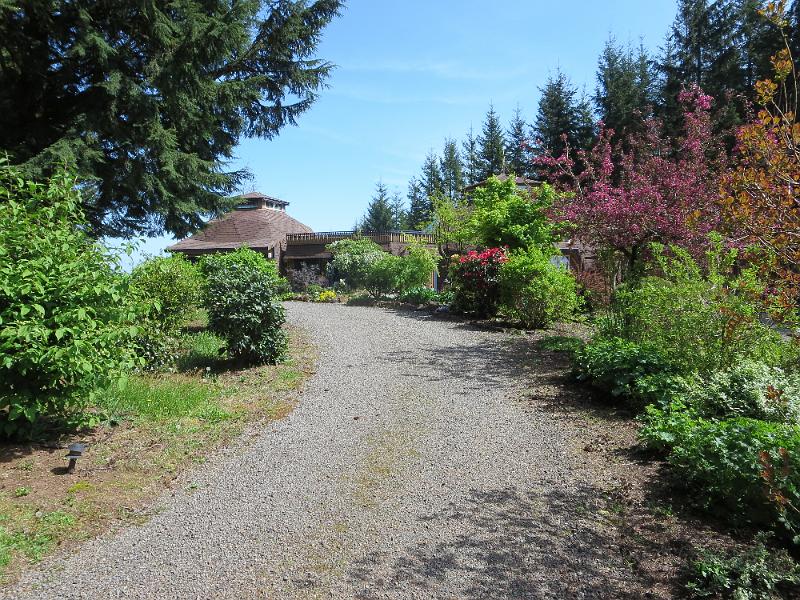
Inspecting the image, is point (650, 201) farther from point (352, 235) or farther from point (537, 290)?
point (352, 235)

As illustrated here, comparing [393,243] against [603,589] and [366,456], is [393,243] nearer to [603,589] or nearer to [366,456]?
[366,456]

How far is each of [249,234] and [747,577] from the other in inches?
1145

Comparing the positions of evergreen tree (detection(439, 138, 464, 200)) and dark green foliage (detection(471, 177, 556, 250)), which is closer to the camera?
dark green foliage (detection(471, 177, 556, 250))

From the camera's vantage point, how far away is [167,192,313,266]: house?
27922 millimetres

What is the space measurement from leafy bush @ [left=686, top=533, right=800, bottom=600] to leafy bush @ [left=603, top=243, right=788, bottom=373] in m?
2.60

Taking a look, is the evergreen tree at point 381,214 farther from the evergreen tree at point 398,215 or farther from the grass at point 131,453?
the grass at point 131,453

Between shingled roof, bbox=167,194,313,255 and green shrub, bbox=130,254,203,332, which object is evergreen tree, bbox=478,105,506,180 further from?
green shrub, bbox=130,254,203,332

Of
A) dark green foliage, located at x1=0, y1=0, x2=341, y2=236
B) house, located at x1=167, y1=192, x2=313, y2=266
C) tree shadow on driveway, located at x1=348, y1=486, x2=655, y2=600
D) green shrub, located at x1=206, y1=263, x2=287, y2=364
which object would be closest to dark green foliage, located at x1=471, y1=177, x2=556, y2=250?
dark green foliage, located at x1=0, y1=0, x2=341, y2=236

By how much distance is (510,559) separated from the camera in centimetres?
299

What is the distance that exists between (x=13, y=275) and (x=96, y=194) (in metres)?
6.95

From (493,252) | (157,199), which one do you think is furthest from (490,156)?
(157,199)

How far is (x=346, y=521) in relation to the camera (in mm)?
3445

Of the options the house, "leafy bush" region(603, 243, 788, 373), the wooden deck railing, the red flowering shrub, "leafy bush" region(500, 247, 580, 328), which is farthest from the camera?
the house

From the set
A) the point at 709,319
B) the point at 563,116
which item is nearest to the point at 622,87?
the point at 563,116
